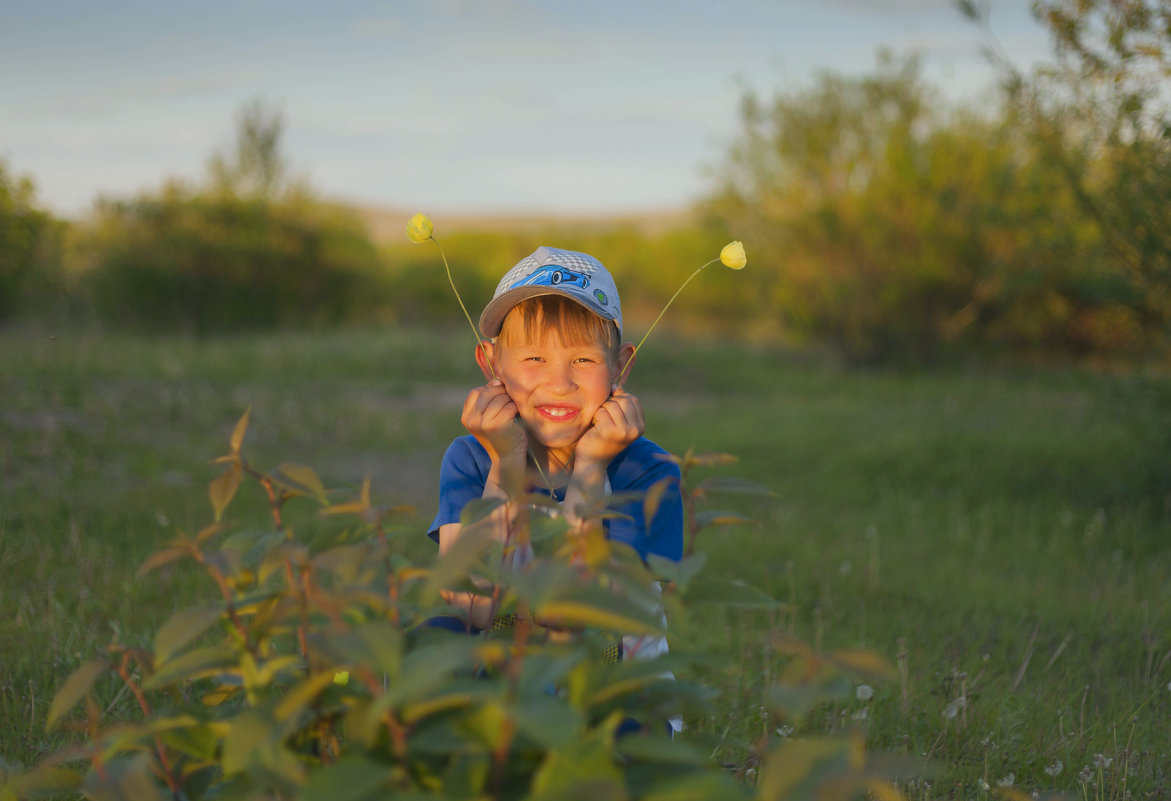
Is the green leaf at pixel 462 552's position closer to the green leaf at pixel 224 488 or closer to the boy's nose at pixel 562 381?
the green leaf at pixel 224 488

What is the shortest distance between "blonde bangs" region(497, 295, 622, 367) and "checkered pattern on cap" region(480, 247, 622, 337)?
1.8 inches

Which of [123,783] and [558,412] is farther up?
[558,412]

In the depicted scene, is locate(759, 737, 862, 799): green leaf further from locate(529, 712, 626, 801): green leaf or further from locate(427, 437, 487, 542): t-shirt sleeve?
locate(427, 437, 487, 542): t-shirt sleeve

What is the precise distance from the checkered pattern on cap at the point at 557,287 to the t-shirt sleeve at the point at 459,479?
337 millimetres

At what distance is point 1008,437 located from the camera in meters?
7.81

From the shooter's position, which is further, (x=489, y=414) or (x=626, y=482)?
(x=626, y=482)

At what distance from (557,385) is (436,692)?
139 centimetres

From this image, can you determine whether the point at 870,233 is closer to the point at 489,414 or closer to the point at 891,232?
the point at 891,232

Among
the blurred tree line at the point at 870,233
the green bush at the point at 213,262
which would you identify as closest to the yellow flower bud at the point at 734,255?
the blurred tree line at the point at 870,233

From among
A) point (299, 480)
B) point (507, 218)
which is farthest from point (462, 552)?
point (507, 218)

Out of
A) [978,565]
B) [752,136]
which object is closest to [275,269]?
[752,136]

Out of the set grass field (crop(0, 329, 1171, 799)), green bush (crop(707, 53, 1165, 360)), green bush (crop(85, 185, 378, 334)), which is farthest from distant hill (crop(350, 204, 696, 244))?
grass field (crop(0, 329, 1171, 799))

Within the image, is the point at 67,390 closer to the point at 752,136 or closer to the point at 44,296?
the point at 44,296

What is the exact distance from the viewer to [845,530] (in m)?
5.61
